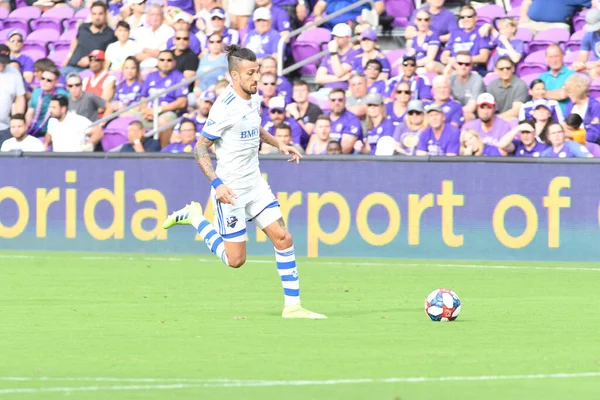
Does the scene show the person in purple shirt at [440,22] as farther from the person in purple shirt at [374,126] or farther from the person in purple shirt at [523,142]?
the person in purple shirt at [523,142]

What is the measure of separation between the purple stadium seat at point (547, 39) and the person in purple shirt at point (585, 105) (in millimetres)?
1925

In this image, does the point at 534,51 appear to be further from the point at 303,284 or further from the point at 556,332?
the point at 556,332

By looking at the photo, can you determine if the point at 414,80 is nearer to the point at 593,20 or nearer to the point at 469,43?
the point at 469,43

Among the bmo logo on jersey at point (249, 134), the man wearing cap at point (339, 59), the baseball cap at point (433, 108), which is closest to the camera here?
the bmo logo on jersey at point (249, 134)

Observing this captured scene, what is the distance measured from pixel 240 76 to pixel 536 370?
13.1ft

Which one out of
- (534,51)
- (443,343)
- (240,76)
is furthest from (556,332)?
(534,51)

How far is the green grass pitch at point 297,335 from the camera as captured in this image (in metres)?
7.41

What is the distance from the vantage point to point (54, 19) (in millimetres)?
25188

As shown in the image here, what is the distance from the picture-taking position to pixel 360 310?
12062 millimetres

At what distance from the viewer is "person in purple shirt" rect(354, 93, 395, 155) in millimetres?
19094

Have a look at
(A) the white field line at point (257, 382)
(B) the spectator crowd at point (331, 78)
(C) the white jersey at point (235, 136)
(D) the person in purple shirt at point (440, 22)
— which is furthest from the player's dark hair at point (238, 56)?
(D) the person in purple shirt at point (440, 22)

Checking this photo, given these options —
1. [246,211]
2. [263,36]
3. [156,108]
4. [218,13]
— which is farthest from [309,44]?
[246,211]

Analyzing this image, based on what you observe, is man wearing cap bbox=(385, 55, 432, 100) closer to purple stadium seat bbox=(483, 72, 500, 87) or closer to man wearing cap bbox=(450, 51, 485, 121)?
man wearing cap bbox=(450, 51, 485, 121)

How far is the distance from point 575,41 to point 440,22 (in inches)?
81.2
